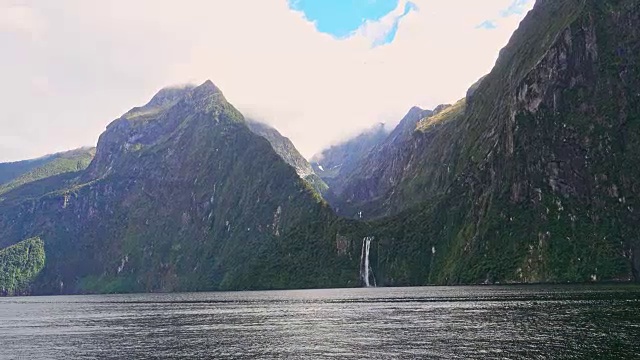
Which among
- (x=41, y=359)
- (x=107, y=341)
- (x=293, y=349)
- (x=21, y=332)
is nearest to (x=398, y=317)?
(x=293, y=349)

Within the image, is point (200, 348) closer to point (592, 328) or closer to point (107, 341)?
point (107, 341)

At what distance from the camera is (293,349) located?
94.9 m

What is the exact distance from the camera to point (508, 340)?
9019 cm

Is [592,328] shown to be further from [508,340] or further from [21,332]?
[21,332]

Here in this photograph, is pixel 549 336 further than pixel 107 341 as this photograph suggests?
No

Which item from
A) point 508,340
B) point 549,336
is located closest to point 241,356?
point 508,340

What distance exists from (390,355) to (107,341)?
61476 mm

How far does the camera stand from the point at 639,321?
99375mm

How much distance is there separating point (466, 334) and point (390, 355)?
2227 centimetres

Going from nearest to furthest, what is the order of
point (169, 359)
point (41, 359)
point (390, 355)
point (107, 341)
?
point (390, 355), point (169, 359), point (41, 359), point (107, 341)

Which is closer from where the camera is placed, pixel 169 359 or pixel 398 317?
pixel 169 359

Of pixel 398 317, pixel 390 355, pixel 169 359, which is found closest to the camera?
pixel 390 355

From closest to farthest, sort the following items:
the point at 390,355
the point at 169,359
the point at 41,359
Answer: the point at 390,355, the point at 169,359, the point at 41,359

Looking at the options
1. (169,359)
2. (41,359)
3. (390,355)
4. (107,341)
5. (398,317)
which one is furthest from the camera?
(398,317)
